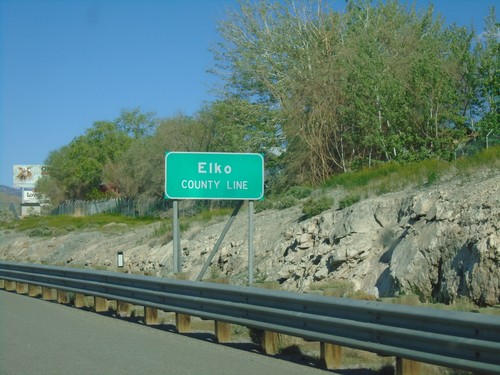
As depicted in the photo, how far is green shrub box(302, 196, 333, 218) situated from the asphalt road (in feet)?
36.2

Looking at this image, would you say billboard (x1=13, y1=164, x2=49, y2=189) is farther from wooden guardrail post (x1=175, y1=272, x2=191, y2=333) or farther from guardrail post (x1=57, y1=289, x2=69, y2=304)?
wooden guardrail post (x1=175, y1=272, x2=191, y2=333)

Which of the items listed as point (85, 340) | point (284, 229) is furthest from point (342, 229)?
point (85, 340)

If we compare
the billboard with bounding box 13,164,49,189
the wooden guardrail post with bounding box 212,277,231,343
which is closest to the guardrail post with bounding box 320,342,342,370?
the wooden guardrail post with bounding box 212,277,231,343

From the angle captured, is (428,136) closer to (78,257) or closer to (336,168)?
(336,168)

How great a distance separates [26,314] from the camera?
15438mm

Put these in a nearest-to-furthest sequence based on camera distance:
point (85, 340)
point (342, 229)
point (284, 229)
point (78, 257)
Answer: point (85, 340) → point (342, 229) → point (284, 229) → point (78, 257)

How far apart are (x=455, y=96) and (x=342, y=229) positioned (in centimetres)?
1143

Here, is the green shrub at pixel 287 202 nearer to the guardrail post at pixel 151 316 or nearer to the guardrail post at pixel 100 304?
the guardrail post at pixel 100 304

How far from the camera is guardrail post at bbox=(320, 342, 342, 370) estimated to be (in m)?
9.34

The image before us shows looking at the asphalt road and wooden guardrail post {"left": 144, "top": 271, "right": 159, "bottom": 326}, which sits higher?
wooden guardrail post {"left": 144, "top": 271, "right": 159, "bottom": 326}

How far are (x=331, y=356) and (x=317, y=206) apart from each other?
14927mm

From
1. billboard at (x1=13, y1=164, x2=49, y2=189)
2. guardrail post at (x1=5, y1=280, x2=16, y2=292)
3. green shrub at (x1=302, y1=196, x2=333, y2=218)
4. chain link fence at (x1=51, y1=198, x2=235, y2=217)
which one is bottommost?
guardrail post at (x1=5, y1=280, x2=16, y2=292)

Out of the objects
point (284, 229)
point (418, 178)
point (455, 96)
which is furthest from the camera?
point (455, 96)

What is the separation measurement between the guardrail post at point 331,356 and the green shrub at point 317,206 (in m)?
14.8
